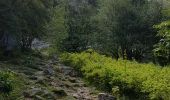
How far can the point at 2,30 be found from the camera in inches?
1291

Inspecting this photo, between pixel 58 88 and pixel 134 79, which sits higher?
pixel 134 79

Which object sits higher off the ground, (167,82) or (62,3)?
(62,3)

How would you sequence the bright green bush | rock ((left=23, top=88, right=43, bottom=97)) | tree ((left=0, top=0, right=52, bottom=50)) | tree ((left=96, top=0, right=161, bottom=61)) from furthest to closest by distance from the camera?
tree ((left=96, top=0, right=161, bottom=61)) → tree ((left=0, top=0, right=52, bottom=50)) → rock ((left=23, top=88, right=43, bottom=97)) → the bright green bush

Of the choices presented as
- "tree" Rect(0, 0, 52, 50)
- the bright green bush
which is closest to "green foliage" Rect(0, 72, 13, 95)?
the bright green bush

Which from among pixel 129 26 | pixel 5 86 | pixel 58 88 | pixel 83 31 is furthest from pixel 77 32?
pixel 5 86

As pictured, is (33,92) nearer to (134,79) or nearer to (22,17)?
(134,79)

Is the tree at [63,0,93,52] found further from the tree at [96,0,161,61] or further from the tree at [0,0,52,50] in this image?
the tree at [0,0,52,50]

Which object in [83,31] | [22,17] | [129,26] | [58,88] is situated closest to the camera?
[58,88]

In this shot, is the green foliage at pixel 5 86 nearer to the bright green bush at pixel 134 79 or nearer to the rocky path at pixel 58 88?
the rocky path at pixel 58 88

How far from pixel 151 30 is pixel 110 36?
5.43m

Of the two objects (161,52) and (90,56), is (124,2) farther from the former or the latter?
(161,52)

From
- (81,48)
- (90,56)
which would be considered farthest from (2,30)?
(81,48)

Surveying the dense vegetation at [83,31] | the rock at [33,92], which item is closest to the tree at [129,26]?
the dense vegetation at [83,31]

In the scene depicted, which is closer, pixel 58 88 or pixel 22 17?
pixel 58 88
